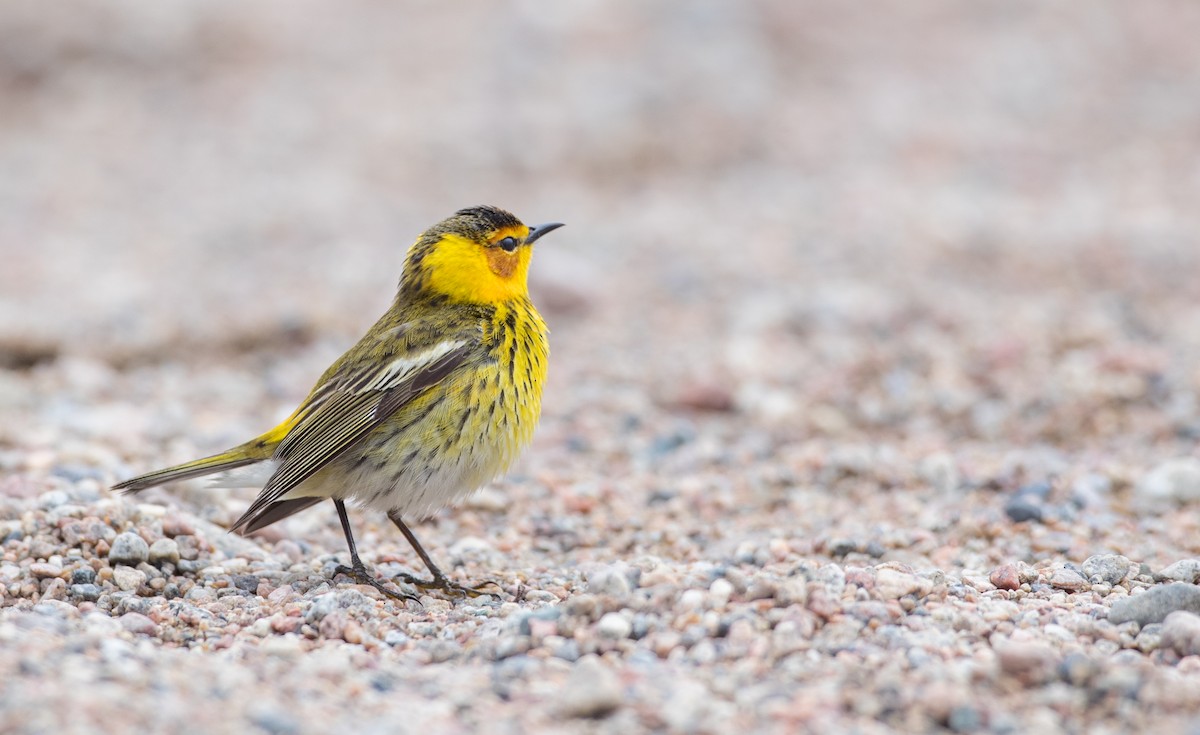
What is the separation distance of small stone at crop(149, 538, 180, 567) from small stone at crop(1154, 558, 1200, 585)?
3920 millimetres

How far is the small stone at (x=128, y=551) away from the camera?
5.33m

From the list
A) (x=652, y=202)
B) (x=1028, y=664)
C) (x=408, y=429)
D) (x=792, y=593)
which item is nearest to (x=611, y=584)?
(x=792, y=593)

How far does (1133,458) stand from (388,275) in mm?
6508

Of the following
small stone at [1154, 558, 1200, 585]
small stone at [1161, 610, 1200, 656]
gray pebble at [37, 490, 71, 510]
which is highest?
gray pebble at [37, 490, 71, 510]

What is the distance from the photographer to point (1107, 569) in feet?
16.9

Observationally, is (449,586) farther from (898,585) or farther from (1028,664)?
(1028,664)

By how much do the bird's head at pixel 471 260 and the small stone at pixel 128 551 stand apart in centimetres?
174

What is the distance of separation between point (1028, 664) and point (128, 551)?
11.4 feet

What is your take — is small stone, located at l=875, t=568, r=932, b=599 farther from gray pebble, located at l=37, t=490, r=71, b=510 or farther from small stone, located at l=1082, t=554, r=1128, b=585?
gray pebble, located at l=37, t=490, r=71, b=510

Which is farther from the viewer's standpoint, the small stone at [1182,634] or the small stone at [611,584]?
the small stone at [611,584]

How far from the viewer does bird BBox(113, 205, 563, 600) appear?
557cm

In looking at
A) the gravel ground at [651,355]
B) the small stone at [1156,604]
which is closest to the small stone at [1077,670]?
the gravel ground at [651,355]

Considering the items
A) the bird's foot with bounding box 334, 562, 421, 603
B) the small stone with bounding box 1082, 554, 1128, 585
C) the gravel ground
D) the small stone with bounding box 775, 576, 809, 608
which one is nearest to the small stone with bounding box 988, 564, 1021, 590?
the gravel ground

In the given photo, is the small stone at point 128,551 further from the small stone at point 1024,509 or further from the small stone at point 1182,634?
the small stone at point 1024,509
